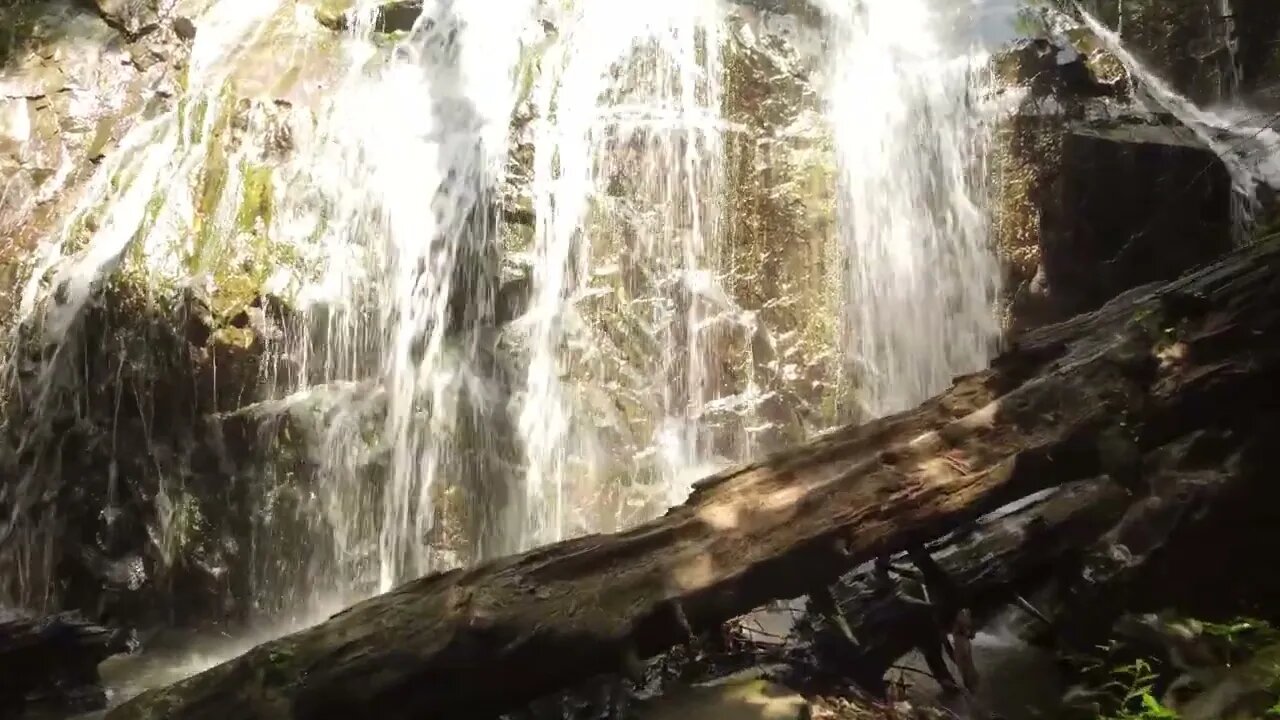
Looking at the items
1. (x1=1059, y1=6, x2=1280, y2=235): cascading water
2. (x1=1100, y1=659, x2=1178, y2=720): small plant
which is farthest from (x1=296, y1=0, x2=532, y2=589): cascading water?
(x1=1059, y1=6, x2=1280, y2=235): cascading water

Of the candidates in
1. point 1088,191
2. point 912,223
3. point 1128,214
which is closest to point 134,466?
point 912,223

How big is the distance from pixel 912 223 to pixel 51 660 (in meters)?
5.73

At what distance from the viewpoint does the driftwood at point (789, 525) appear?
2.73 m

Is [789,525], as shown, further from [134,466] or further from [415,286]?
[134,466]

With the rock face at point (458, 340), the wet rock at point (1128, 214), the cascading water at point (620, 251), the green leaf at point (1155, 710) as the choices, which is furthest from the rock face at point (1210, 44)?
the green leaf at point (1155, 710)

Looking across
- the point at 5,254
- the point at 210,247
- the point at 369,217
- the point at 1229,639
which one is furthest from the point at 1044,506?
the point at 5,254

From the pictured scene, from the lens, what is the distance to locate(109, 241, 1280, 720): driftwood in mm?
2732

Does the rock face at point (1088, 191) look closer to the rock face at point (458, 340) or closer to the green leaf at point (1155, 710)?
the rock face at point (458, 340)

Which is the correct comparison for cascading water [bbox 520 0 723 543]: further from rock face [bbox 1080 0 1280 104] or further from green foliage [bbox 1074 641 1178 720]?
rock face [bbox 1080 0 1280 104]

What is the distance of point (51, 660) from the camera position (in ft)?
14.1

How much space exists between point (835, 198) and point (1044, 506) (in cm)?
322

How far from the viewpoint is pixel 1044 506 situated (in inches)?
155

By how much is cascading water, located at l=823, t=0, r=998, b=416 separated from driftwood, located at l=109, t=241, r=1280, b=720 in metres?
2.89

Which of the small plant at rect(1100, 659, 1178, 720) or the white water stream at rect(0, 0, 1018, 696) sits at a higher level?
the white water stream at rect(0, 0, 1018, 696)
